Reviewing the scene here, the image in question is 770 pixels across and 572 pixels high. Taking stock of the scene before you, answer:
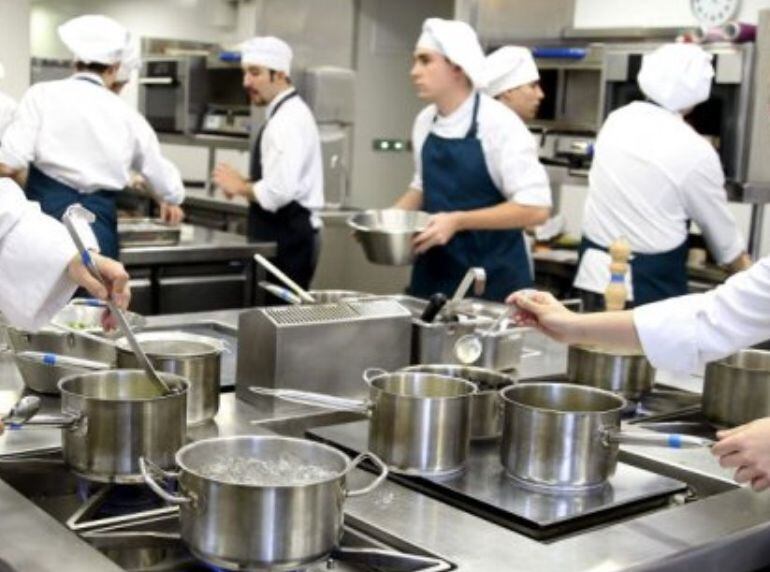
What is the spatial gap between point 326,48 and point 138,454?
15.6 feet

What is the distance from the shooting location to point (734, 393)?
1788 mm

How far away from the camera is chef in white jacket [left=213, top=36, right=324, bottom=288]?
4.52m

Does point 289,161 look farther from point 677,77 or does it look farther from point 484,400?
point 484,400

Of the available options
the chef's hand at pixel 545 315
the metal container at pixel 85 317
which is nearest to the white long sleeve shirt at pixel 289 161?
the metal container at pixel 85 317

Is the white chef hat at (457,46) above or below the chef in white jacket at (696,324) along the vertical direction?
above

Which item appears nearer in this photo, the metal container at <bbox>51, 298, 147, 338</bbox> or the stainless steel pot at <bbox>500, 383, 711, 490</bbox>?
the stainless steel pot at <bbox>500, 383, 711, 490</bbox>

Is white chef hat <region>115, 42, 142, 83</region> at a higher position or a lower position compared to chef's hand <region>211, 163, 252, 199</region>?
higher

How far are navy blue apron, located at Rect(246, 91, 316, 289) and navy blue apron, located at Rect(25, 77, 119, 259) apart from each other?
112 cm

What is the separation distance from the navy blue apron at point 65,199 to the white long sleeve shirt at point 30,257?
180 cm

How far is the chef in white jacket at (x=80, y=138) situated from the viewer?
342 centimetres

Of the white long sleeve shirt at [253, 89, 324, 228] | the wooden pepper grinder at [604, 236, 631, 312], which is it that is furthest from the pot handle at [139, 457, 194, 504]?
the white long sleeve shirt at [253, 89, 324, 228]

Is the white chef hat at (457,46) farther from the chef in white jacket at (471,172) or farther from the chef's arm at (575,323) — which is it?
the chef's arm at (575,323)

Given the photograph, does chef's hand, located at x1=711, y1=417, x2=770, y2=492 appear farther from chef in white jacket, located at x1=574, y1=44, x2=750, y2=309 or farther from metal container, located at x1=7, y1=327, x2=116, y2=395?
chef in white jacket, located at x1=574, y1=44, x2=750, y2=309

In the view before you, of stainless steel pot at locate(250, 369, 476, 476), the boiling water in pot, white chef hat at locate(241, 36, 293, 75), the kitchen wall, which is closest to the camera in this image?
the boiling water in pot
